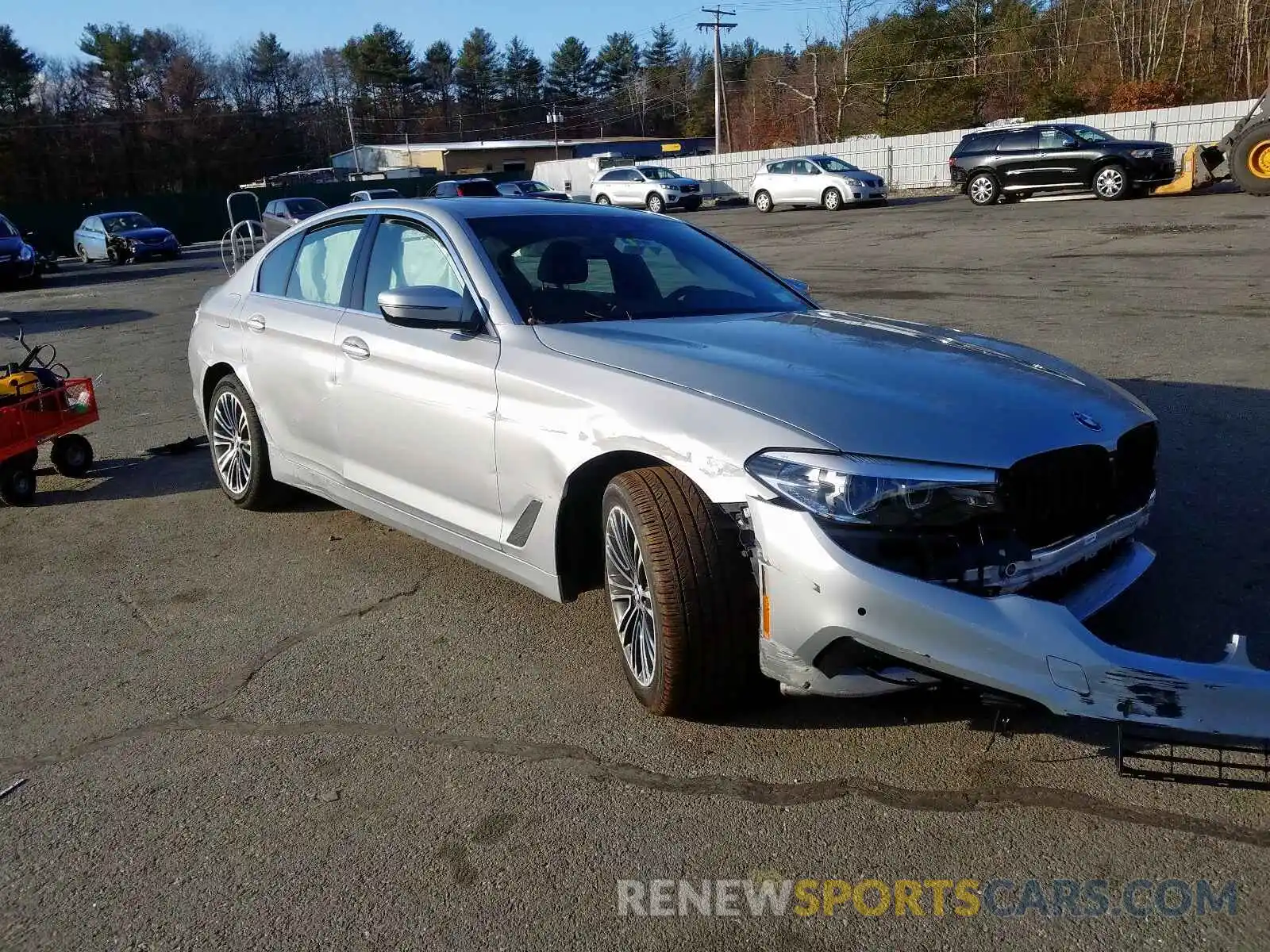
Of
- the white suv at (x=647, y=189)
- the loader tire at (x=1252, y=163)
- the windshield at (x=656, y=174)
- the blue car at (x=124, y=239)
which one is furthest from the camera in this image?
the windshield at (x=656, y=174)

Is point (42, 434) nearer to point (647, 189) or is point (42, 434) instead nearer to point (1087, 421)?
point (1087, 421)

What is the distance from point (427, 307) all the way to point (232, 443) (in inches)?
92.3

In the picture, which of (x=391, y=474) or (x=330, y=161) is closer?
(x=391, y=474)

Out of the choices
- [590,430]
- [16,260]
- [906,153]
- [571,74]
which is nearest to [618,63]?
[571,74]

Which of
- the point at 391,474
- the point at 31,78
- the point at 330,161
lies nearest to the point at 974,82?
the point at 330,161

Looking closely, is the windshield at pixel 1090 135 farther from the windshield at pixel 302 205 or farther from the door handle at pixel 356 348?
the door handle at pixel 356 348

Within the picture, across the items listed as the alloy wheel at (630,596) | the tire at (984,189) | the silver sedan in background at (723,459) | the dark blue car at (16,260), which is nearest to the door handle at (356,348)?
the silver sedan in background at (723,459)

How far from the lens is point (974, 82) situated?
61.8 metres

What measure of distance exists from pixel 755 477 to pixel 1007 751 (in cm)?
109

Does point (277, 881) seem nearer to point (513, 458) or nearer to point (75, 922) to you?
point (75, 922)

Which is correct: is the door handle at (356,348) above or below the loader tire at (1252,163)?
below

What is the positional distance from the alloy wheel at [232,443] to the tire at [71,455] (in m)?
1.37

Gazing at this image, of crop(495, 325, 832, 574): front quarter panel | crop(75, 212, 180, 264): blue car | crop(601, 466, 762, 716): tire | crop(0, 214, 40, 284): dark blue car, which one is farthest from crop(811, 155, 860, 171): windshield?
crop(601, 466, 762, 716): tire

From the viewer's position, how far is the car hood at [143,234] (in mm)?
30359
